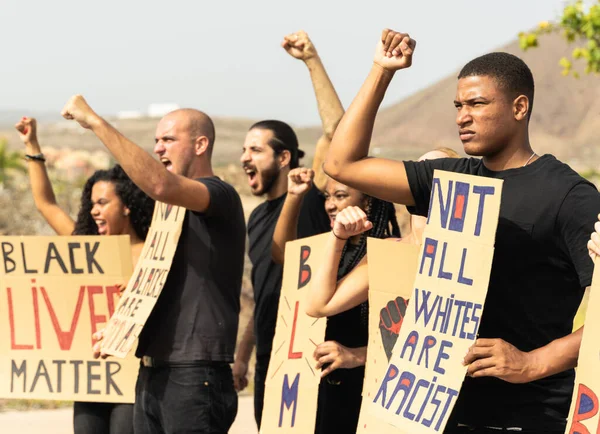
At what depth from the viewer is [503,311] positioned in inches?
132

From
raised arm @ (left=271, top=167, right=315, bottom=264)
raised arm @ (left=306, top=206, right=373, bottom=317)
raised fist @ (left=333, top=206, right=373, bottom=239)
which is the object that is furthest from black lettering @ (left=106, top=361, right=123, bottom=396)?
raised fist @ (left=333, top=206, right=373, bottom=239)

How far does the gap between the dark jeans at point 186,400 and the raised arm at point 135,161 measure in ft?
2.45

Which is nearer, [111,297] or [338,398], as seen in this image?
[338,398]

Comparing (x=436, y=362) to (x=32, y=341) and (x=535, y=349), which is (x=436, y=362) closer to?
(x=535, y=349)

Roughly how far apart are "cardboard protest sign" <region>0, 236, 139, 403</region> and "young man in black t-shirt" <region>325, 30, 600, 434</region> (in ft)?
7.91

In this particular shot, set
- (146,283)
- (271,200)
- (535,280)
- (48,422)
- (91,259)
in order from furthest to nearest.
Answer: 1. (48,422)
2. (271,200)
3. (91,259)
4. (146,283)
5. (535,280)

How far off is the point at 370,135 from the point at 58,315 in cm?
287

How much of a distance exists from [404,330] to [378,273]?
0.59m

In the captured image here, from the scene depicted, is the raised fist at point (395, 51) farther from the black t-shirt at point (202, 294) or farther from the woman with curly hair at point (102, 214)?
the woman with curly hair at point (102, 214)

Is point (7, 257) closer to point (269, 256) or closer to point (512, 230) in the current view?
point (269, 256)

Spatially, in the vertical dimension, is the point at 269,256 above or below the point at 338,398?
above

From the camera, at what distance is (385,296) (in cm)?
401

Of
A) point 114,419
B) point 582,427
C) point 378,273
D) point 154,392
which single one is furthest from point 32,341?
point 582,427

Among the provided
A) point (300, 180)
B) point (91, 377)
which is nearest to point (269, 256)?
point (300, 180)
